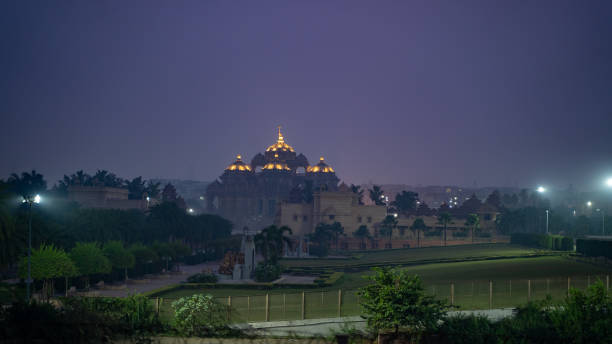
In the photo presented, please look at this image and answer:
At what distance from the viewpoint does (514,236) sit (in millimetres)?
81688

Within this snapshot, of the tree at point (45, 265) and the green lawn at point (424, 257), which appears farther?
the green lawn at point (424, 257)

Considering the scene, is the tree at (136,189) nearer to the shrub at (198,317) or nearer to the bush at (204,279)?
the bush at (204,279)


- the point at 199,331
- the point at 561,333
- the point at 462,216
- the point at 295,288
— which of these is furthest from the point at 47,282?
the point at 462,216

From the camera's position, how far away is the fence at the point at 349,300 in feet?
78.1

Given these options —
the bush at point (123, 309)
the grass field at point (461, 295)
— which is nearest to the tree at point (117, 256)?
the grass field at point (461, 295)

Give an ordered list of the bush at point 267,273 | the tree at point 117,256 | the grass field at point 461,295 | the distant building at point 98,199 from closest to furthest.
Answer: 1. the grass field at point 461,295
2. the tree at point 117,256
3. the bush at point 267,273
4. the distant building at point 98,199

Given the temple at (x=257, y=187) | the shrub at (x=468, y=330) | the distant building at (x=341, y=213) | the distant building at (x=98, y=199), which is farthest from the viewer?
the temple at (x=257, y=187)

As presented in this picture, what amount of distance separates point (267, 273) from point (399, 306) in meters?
32.5

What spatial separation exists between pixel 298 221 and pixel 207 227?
3621 centimetres

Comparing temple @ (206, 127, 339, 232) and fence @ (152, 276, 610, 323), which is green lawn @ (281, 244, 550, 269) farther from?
temple @ (206, 127, 339, 232)

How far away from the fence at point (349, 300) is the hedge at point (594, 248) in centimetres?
1603

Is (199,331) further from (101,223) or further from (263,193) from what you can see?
(263,193)

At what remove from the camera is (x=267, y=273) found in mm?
51219

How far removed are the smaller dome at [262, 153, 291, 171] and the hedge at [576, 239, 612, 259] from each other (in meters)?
123
